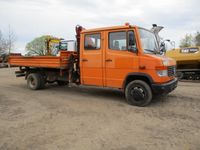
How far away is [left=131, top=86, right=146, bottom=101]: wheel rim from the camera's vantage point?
21.0 feet

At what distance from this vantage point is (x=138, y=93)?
21.1 feet

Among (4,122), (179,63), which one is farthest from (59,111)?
(179,63)

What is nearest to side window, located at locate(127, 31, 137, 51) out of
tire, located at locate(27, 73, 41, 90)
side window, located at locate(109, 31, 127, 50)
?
side window, located at locate(109, 31, 127, 50)

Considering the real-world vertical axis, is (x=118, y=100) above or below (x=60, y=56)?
below

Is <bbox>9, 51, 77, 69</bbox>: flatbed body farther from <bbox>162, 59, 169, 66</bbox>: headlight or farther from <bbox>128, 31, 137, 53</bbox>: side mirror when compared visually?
<bbox>162, 59, 169, 66</bbox>: headlight

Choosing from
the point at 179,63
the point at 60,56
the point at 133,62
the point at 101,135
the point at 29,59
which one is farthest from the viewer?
the point at 179,63

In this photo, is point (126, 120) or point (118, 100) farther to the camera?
point (118, 100)

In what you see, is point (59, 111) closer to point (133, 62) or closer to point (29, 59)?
point (133, 62)

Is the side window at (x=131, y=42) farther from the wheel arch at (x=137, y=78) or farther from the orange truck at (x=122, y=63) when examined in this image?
the wheel arch at (x=137, y=78)

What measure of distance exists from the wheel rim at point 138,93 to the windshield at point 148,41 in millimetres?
1150

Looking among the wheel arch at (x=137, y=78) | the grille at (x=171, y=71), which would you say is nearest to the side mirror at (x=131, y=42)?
the wheel arch at (x=137, y=78)

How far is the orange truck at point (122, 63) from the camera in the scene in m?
6.20

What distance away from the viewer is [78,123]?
4926 millimetres

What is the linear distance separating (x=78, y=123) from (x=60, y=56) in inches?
140
